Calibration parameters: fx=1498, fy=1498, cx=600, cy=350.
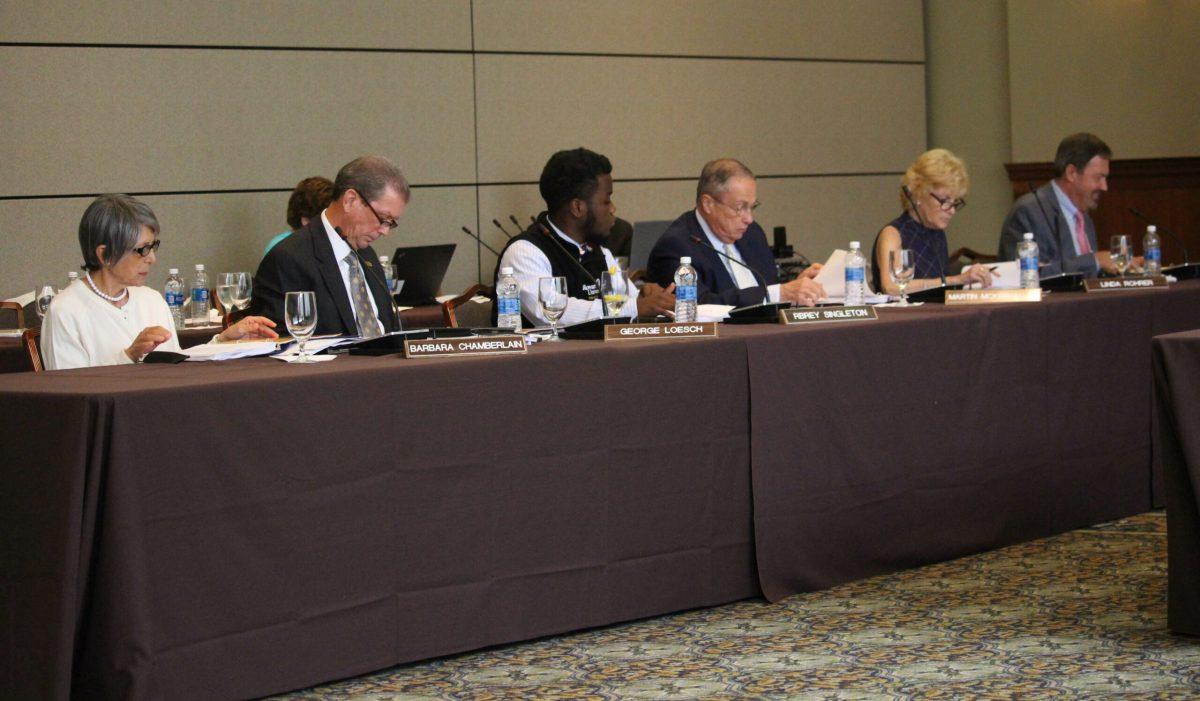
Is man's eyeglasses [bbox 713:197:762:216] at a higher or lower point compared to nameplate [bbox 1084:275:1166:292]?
higher

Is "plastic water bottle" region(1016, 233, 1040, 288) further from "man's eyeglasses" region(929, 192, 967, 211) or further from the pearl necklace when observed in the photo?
the pearl necklace

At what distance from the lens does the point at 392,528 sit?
120 inches

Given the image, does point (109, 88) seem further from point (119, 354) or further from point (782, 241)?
point (782, 241)

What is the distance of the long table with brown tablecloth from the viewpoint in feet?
8.68

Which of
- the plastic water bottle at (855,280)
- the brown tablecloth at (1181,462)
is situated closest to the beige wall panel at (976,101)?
the plastic water bottle at (855,280)

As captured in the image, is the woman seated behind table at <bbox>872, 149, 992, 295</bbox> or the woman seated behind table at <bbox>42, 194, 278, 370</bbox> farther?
the woman seated behind table at <bbox>872, 149, 992, 295</bbox>

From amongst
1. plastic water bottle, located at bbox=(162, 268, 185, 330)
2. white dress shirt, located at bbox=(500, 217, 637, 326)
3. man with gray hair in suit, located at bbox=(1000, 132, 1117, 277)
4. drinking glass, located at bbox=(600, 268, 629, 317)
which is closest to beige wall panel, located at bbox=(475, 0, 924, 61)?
plastic water bottle, located at bbox=(162, 268, 185, 330)

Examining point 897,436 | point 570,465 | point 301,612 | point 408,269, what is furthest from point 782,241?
point 301,612

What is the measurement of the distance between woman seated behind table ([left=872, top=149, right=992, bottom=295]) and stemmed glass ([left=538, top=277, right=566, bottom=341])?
1.80 meters

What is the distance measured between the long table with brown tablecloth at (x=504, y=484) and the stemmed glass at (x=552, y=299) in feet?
0.70

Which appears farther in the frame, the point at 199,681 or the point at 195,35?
the point at 195,35

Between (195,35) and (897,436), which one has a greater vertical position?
(195,35)

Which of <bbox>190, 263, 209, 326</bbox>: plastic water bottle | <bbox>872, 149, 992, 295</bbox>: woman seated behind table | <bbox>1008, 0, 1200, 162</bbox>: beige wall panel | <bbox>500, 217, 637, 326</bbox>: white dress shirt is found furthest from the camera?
<bbox>1008, 0, 1200, 162</bbox>: beige wall panel

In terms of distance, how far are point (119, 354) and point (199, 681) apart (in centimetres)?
111
